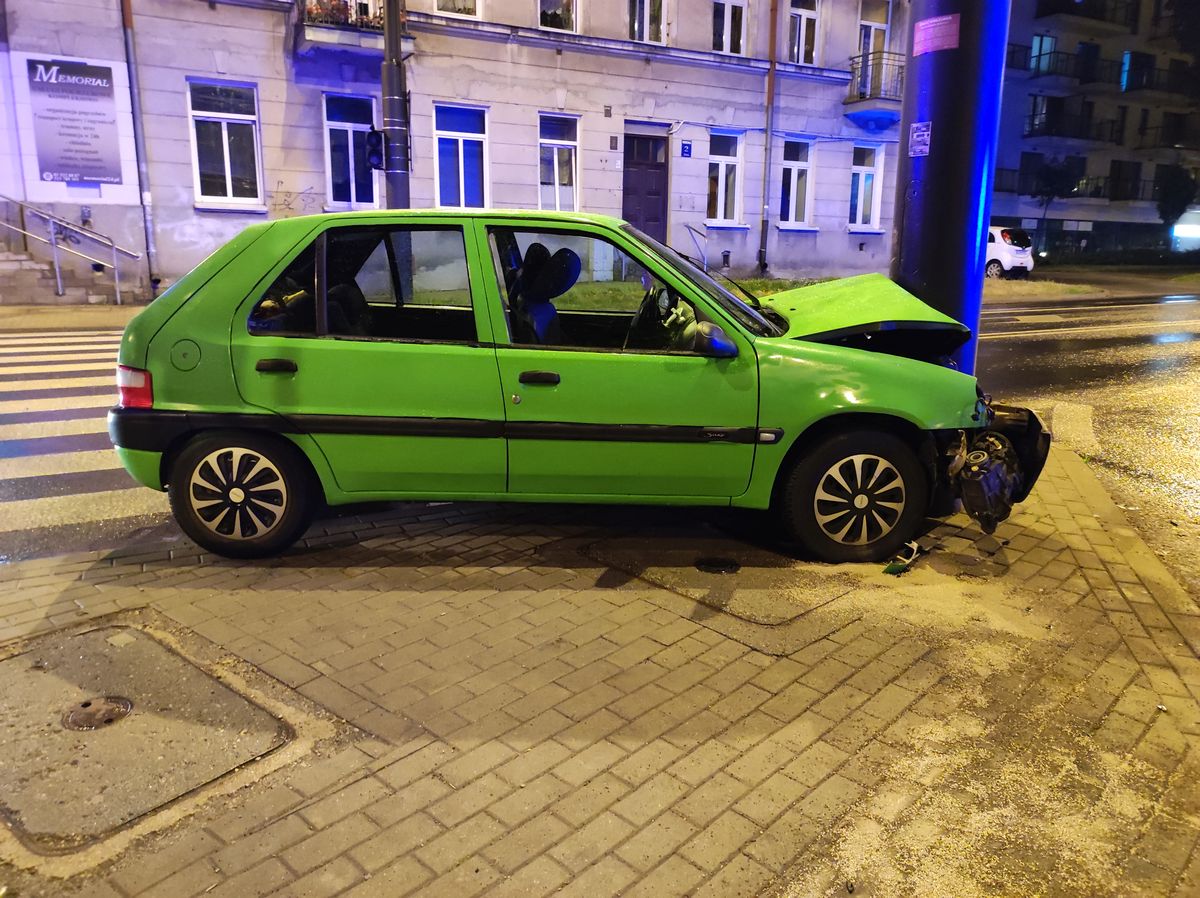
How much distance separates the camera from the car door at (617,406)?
443cm

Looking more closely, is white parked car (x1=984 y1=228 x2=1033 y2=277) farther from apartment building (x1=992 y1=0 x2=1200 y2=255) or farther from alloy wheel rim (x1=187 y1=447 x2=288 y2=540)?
alloy wheel rim (x1=187 y1=447 x2=288 y2=540)

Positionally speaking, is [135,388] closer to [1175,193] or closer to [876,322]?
[876,322]

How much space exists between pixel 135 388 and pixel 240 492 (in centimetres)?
73

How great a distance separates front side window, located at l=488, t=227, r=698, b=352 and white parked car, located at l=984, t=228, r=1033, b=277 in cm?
2631

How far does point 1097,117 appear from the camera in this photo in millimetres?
44906

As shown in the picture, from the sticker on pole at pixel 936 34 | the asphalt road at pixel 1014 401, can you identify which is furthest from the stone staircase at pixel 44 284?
the sticker on pole at pixel 936 34

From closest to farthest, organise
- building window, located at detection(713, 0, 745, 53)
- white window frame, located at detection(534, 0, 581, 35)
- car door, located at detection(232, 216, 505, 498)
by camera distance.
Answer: car door, located at detection(232, 216, 505, 498), white window frame, located at detection(534, 0, 581, 35), building window, located at detection(713, 0, 745, 53)

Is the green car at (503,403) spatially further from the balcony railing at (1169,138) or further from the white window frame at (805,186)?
the balcony railing at (1169,138)

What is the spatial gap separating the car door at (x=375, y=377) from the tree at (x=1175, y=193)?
51608 millimetres

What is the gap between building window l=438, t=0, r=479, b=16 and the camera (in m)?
19.0

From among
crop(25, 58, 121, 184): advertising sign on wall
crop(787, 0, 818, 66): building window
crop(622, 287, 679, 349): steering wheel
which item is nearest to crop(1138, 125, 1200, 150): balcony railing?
crop(787, 0, 818, 66): building window

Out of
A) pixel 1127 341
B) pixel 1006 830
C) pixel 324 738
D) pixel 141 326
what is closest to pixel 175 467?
pixel 141 326

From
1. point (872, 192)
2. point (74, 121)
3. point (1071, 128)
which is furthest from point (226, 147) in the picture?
point (1071, 128)

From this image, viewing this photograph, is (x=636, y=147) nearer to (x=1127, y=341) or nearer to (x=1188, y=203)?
(x=1127, y=341)
